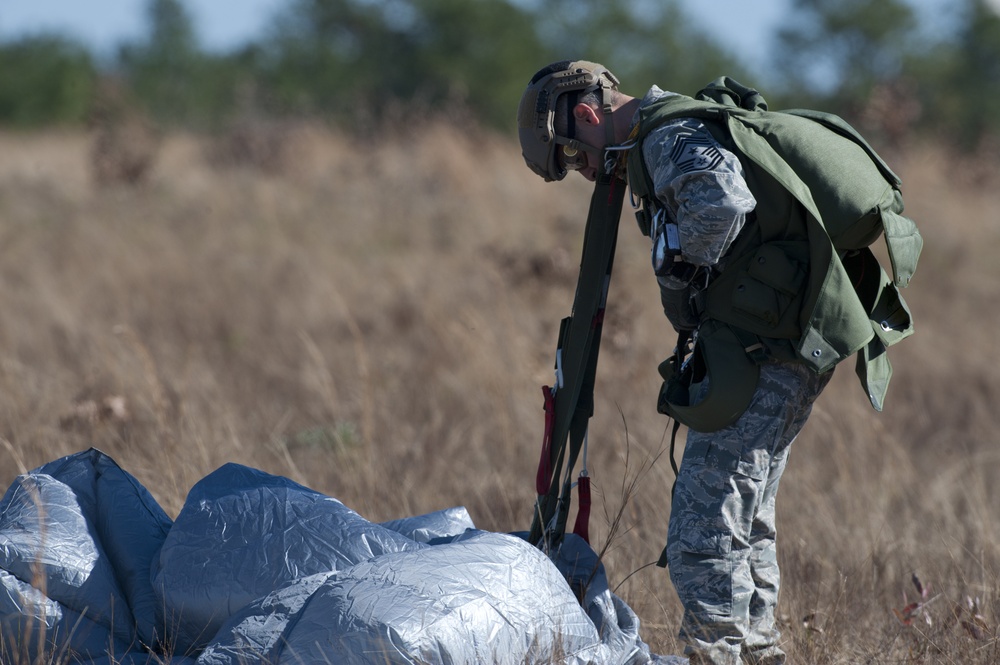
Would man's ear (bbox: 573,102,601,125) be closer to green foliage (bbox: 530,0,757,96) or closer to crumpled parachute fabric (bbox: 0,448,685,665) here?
crumpled parachute fabric (bbox: 0,448,685,665)

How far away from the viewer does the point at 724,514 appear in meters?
2.56

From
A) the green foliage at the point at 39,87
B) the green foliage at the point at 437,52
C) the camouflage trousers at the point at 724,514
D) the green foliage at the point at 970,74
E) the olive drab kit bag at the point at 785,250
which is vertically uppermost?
the green foliage at the point at 970,74

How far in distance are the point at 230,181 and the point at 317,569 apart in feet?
30.9

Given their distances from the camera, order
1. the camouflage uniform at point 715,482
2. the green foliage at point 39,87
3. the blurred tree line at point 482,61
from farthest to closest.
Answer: the green foliage at point 39,87 → the blurred tree line at point 482,61 → the camouflage uniform at point 715,482

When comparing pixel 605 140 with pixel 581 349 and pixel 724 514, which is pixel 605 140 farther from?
pixel 724 514

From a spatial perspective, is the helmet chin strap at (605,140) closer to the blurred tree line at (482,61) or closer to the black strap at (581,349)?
the black strap at (581,349)

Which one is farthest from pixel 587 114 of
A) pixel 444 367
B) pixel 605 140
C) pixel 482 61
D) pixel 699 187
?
pixel 482 61

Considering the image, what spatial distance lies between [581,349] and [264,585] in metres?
1.04

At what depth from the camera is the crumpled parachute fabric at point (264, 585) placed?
2.22 metres

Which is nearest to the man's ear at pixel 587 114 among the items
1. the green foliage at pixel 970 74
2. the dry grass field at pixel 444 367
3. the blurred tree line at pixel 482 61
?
the dry grass field at pixel 444 367

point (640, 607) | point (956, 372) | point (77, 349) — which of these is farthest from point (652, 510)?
point (77, 349)

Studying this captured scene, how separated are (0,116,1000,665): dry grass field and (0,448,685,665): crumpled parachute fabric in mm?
673

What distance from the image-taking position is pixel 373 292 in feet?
25.6

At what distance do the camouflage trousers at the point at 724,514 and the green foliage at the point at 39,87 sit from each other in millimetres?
27300
